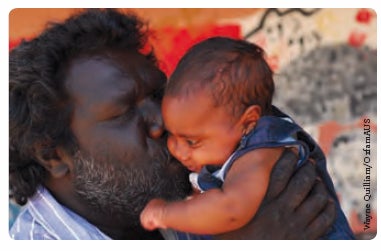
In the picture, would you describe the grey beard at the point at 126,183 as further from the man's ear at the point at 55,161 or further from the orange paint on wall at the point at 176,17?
the orange paint on wall at the point at 176,17

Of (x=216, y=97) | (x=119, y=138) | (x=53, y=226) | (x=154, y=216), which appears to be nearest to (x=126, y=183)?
(x=119, y=138)

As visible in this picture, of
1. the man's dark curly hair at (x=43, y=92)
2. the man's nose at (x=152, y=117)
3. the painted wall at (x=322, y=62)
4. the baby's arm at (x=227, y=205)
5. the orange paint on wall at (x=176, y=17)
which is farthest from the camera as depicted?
the painted wall at (x=322, y=62)

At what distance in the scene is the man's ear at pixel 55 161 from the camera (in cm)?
278

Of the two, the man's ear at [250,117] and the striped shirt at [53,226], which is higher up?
the man's ear at [250,117]

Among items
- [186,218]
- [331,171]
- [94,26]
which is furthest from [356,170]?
[186,218]

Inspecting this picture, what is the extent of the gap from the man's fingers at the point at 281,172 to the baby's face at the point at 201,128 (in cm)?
15

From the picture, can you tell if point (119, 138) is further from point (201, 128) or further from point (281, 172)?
point (281, 172)

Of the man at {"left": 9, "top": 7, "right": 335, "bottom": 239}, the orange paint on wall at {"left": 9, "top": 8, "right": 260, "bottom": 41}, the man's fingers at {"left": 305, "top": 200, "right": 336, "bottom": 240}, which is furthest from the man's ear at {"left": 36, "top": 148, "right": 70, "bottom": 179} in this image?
the orange paint on wall at {"left": 9, "top": 8, "right": 260, "bottom": 41}

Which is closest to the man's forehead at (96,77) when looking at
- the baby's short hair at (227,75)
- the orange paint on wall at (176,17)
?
the baby's short hair at (227,75)

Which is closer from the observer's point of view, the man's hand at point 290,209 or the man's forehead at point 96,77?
the man's hand at point 290,209

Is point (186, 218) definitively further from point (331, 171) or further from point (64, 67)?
point (331, 171)

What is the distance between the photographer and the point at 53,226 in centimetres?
263

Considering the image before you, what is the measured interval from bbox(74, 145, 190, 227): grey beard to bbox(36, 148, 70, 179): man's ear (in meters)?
0.06

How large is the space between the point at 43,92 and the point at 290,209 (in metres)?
0.97
